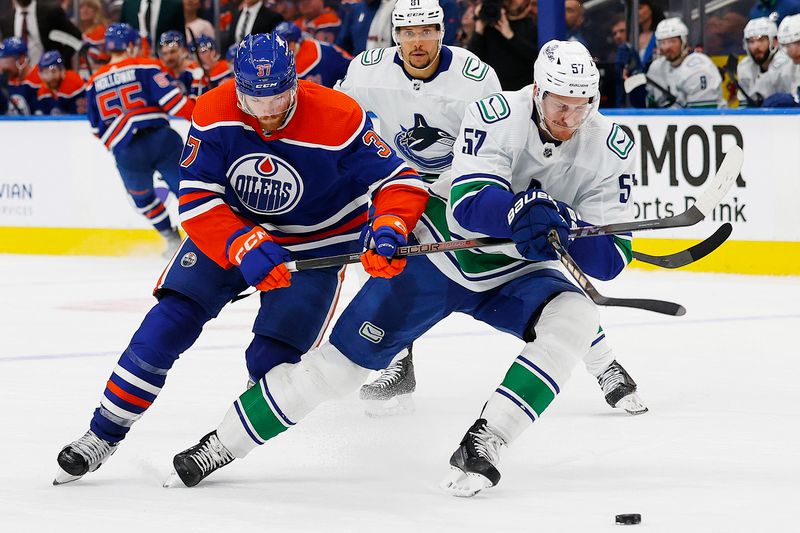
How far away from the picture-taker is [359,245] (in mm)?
3555

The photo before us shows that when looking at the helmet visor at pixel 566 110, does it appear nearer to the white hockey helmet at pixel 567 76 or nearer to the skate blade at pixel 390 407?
the white hockey helmet at pixel 567 76

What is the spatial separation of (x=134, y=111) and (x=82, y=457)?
17.2ft

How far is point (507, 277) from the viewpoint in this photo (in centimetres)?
324

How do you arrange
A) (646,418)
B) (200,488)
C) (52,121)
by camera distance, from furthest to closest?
(52,121)
(646,418)
(200,488)

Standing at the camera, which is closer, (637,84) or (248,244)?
(248,244)

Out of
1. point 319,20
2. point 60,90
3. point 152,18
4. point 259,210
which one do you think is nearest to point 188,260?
point 259,210

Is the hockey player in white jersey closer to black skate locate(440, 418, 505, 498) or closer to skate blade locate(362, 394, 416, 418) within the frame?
skate blade locate(362, 394, 416, 418)

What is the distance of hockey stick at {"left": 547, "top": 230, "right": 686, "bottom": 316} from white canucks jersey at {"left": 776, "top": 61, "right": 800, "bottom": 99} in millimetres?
4518

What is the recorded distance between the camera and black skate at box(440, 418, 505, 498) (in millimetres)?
2953

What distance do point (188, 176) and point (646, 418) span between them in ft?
4.83

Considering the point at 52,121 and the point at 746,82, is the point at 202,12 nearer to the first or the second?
the point at 52,121

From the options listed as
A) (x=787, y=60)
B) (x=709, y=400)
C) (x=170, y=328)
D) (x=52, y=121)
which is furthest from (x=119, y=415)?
(x=52, y=121)

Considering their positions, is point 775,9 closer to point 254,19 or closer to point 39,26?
point 254,19

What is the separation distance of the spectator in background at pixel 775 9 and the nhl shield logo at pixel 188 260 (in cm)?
493
